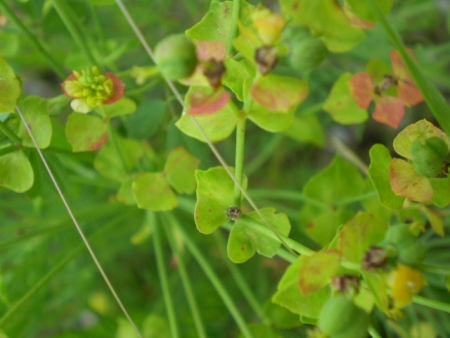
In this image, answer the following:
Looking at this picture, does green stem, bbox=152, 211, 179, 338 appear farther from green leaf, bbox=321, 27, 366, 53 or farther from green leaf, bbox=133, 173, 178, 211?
green leaf, bbox=321, 27, 366, 53

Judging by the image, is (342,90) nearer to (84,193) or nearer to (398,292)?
(398,292)

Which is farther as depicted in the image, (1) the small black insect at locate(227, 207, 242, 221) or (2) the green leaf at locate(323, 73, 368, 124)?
(2) the green leaf at locate(323, 73, 368, 124)

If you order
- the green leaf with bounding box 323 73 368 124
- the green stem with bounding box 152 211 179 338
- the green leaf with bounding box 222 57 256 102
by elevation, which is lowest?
the green stem with bounding box 152 211 179 338

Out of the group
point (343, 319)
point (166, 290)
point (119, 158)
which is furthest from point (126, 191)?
point (343, 319)

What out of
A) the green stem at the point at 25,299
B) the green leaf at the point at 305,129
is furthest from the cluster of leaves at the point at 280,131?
the green leaf at the point at 305,129

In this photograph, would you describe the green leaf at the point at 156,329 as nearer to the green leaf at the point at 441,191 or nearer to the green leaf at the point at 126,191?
the green leaf at the point at 126,191

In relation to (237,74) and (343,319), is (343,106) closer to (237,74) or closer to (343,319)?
(237,74)

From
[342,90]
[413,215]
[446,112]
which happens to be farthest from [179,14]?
[446,112]

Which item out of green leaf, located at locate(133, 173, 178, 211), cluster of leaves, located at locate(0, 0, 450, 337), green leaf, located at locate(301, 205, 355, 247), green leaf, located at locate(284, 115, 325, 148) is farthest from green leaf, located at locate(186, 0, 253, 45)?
green leaf, located at locate(284, 115, 325, 148)
